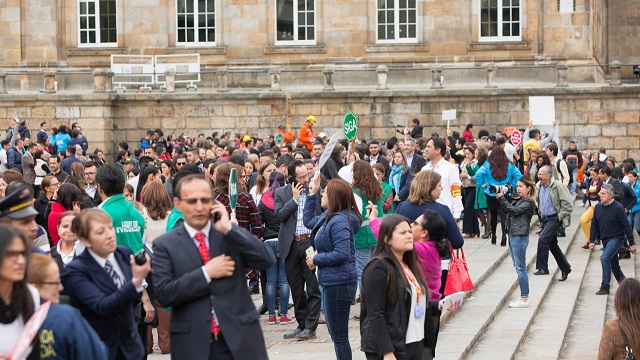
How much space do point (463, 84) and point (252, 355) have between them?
93.2ft

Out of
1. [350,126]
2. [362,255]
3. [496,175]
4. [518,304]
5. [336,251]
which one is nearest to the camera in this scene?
[336,251]

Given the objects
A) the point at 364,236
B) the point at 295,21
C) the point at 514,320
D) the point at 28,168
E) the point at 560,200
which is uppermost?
the point at 295,21

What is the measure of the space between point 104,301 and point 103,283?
0.67 ft

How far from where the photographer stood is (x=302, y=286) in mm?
13172

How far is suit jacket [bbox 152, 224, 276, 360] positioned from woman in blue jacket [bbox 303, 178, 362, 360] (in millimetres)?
3118

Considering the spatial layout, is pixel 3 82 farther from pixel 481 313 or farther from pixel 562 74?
pixel 481 313

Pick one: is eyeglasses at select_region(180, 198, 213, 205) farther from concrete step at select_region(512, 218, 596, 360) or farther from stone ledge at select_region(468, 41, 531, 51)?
stone ledge at select_region(468, 41, 531, 51)

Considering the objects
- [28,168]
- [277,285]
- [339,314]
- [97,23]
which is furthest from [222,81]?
[339,314]

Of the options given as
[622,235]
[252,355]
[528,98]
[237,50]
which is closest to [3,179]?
[252,355]

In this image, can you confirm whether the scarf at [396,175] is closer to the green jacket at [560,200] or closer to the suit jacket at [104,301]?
the green jacket at [560,200]

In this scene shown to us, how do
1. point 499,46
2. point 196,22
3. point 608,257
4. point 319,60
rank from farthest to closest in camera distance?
point 196,22, point 319,60, point 499,46, point 608,257

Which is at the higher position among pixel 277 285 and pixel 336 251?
pixel 336 251

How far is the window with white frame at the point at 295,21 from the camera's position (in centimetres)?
3800

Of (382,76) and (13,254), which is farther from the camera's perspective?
(382,76)
